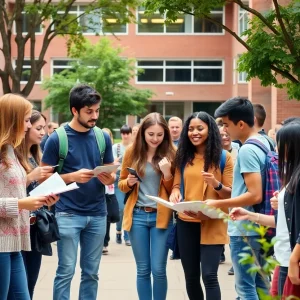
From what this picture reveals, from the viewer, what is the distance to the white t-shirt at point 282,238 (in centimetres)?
456

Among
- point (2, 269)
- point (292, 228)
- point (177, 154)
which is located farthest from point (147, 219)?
point (292, 228)

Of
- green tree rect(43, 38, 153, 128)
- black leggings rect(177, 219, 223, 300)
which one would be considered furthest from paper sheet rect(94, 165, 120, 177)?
green tree rect(43, 38, 153, 128)

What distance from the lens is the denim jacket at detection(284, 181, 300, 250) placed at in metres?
4.37

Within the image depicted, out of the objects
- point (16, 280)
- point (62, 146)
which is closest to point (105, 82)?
point (62, 146)

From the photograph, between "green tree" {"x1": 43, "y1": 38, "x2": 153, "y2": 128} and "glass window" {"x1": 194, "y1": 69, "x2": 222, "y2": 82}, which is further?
"glass window" {"x1": 194, "y1": 69, "x2": 222, "y2": 82}

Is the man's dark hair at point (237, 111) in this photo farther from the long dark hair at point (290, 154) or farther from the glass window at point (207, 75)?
the glass window at point (207, 75)

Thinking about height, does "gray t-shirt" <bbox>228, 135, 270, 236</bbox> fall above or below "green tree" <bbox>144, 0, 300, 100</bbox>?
below

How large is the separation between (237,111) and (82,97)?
145 centimetres

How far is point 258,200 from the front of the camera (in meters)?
5.98

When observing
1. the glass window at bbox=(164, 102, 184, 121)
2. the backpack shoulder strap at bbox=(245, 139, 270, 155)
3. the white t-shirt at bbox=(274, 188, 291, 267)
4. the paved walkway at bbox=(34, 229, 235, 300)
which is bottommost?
the paved walkway at bbox=(34, 229, 235, 300)

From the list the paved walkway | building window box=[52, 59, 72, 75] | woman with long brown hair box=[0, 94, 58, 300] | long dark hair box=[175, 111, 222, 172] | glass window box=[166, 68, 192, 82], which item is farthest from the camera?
glass window box=[166, 68, 192, 82]

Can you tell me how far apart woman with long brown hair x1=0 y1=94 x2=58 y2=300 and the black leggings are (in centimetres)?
178

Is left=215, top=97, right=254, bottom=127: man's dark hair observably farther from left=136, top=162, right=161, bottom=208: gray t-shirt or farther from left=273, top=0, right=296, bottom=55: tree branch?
left=273, top=0, right=296, bottom=55: tree branch

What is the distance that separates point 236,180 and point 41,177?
1575mm
